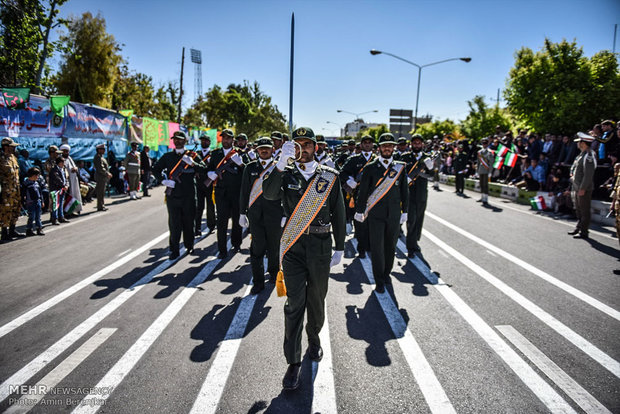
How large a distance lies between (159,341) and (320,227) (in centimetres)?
213

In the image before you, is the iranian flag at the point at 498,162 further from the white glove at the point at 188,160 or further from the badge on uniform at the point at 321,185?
the badge on uniform at the point at 321,185

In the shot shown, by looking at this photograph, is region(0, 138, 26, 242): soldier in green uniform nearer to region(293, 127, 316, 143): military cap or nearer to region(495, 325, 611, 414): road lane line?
region(293, 127, 316, 143): military cap

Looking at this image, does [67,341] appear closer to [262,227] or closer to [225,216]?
[262,227]

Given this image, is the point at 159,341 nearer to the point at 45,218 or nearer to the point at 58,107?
the point at 45,218

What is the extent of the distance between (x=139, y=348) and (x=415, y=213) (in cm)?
519

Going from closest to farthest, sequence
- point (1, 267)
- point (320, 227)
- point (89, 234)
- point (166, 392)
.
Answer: point (166, 392) < point (320, 227) < point (1, 267) < point (89, 234)

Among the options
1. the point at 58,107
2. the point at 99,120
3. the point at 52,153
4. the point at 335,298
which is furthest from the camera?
the point at 99,120

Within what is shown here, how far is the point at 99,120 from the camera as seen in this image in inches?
531

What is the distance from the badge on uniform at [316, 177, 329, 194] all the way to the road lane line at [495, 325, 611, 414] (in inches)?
103

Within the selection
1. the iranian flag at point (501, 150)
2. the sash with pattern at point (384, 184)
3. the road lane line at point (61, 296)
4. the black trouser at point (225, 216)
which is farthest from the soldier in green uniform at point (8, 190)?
the iranian flag at point (501, 150)

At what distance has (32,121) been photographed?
10227 mm

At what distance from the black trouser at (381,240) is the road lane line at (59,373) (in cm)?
340

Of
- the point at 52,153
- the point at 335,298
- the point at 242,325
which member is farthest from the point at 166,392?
the point at 52,153

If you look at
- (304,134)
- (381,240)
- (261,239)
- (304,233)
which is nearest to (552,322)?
(381,240)
